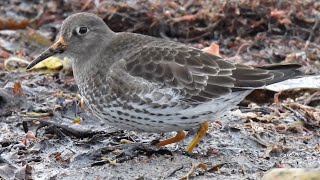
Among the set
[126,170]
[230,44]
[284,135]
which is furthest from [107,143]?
[230,44]

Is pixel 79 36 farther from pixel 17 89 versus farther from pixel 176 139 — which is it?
pixel 176 139

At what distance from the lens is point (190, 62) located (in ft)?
24.7

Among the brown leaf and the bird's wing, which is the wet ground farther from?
the bird's wing

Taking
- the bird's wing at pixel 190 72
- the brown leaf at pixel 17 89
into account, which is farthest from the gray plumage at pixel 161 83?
the brown leaf at pixel 17 89

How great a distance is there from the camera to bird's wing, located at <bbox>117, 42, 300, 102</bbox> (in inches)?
292

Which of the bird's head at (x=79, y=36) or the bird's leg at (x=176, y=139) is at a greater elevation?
the bird's head at (x=79, y=36)

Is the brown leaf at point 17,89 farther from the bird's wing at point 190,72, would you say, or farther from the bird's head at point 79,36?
the bird's wing at point 190,72

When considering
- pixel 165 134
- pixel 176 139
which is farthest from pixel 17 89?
pixel 176 139

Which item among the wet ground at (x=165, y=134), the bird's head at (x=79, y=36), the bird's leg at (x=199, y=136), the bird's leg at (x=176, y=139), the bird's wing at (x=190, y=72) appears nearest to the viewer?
the wet ground at (x=165, y=134)

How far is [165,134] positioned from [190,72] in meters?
1.06

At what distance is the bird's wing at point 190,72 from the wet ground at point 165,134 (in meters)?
0.62

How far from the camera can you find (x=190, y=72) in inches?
295

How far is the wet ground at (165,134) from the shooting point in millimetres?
7164

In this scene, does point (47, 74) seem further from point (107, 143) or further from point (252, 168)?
point (252, 168)
